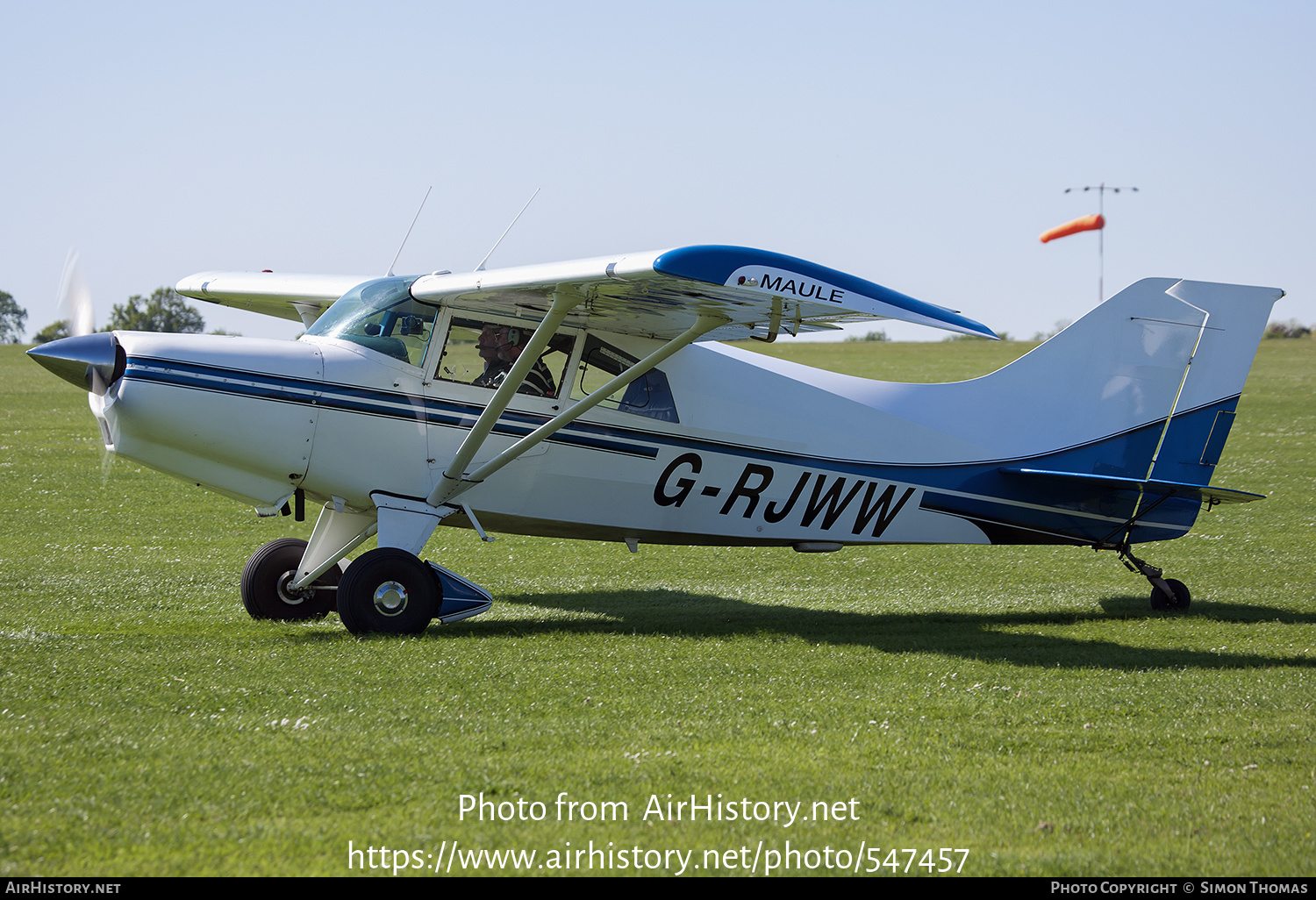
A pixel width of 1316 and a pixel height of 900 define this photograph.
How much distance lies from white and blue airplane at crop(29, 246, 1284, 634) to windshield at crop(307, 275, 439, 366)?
0.02m

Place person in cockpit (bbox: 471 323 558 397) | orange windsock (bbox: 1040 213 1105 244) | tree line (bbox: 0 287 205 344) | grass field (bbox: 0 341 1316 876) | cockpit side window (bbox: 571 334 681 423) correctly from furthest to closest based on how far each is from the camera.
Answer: tree line (bbox: 0 287 205 344)
orange windsock (bbox: 1040 213 1105 244)
cockpit side window (bbox: 571 334 681 423)
person in cockpit (bbox: 471 323 558 397)
grass field (bbox: 0 341 1316 876)

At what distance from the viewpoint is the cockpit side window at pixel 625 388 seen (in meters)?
9.67

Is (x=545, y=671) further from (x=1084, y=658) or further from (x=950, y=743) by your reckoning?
(x=1084, y=658)

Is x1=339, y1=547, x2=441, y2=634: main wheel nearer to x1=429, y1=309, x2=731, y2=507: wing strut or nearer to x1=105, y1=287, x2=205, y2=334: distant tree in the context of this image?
x1=429, y1=309, x2=731, y2=507: wing strut

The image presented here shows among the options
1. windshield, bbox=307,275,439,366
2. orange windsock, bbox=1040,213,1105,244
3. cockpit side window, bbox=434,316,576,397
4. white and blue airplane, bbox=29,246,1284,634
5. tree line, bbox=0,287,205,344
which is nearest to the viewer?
white and blue airplane, bbox=29,246,1284,634

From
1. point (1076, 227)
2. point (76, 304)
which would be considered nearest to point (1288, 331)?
point (1076, 227)

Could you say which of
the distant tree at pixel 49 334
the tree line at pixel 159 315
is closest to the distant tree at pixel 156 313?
the tree line at pixel 159 315

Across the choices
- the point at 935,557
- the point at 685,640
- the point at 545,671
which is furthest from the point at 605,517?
the point at 935,557

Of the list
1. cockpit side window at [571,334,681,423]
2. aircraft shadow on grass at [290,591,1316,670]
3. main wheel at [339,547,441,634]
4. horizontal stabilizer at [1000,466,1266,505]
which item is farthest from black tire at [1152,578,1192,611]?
main wheel at [339,547,441,634]

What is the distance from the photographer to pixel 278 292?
1115 cm

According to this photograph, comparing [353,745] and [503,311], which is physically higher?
[503,311]

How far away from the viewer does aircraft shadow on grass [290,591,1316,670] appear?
8.48 meters

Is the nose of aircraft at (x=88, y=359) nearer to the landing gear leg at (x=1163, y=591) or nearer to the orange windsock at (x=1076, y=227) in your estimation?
the landing gear leg at (x=1163, y=591)
